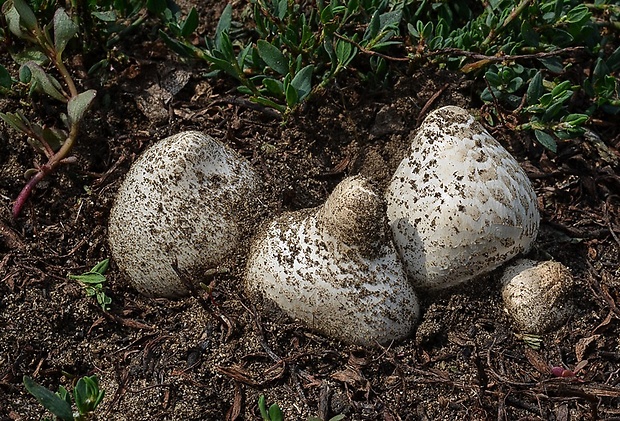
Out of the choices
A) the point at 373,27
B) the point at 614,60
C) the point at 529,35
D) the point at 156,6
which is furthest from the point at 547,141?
the point at 156,6

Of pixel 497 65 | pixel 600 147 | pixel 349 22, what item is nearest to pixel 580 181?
pixel 600 147

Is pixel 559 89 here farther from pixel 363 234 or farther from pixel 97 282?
pixel 97 282

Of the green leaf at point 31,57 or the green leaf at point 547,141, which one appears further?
the green leaf at point 31,57

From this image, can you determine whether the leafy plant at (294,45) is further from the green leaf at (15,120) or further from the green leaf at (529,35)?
the green leaf at (15,120)

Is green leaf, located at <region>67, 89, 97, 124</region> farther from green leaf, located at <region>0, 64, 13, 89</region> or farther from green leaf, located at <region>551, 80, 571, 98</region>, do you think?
green leaf, located at <region>551, 80, 571, 98</region>

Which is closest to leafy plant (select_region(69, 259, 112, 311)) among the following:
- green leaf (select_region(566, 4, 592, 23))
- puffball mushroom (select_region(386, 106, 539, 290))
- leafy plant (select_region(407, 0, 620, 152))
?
puffball mushroom (select_region(386, 106, 539, 290))

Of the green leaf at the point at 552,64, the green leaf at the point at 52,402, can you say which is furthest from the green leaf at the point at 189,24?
→ the green leaf at the point at 52,402

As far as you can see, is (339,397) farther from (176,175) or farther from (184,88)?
(184,88)
